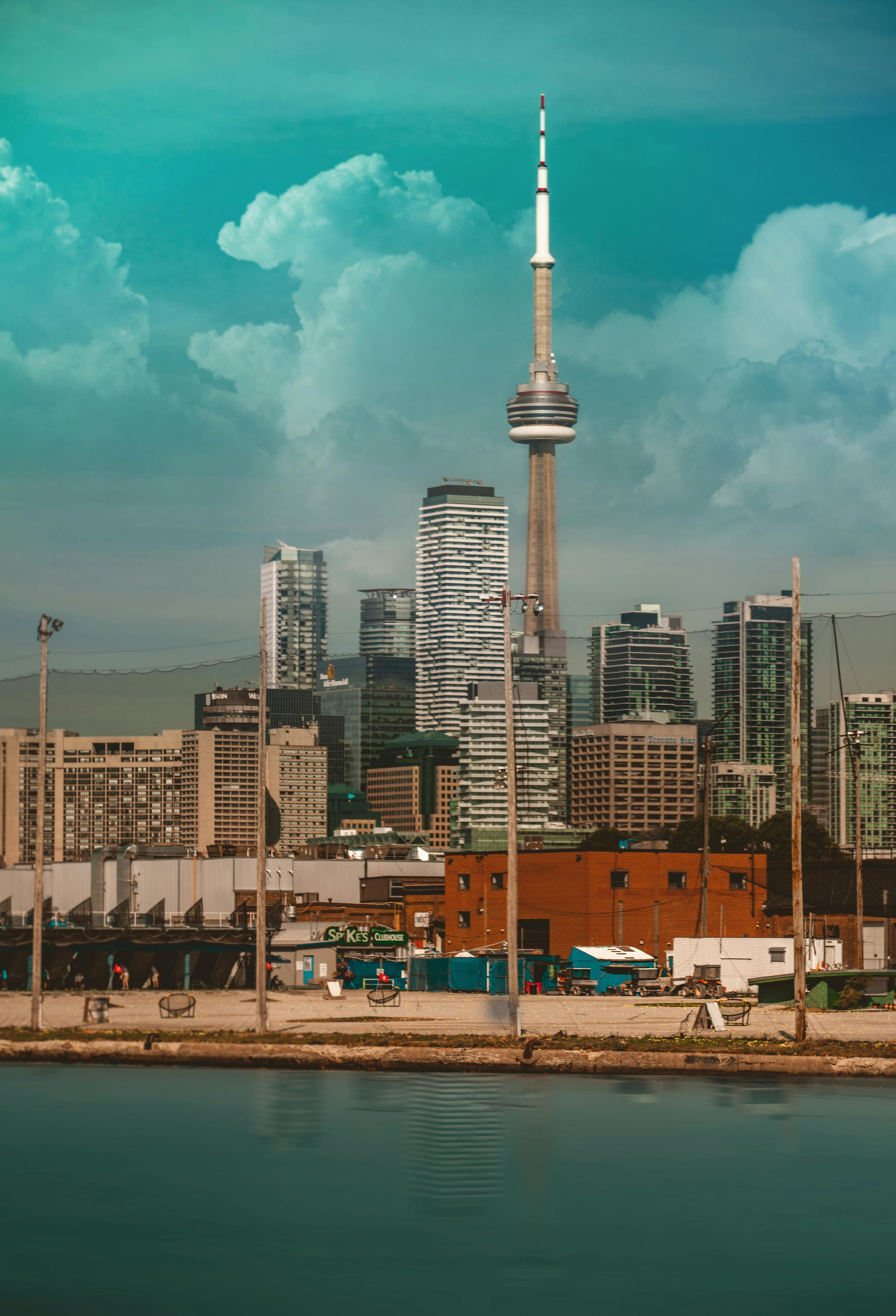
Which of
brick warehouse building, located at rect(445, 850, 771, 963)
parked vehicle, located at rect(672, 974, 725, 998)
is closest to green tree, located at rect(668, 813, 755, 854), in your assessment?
brick warehouse building, located at rect(445, 850, 771, 963)

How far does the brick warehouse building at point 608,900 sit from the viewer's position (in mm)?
90625

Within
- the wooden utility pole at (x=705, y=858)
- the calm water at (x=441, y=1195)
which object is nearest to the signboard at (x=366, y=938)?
A: the wooden utility pole at (x=705, y=858)

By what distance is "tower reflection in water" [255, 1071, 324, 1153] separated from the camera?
32531 millimetres

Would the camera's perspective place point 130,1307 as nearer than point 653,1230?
Yes

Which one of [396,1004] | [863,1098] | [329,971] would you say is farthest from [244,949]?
[863,1098]

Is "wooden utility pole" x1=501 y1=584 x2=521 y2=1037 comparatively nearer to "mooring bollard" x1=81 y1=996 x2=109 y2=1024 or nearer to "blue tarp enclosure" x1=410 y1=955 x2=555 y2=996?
"mooring bollard" x1=81 y1=996 x2=109 y2=1024

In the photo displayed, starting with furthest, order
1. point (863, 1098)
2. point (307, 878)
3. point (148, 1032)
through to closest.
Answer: point (307, 878) < point (148, 1032) < point (863, 1098)

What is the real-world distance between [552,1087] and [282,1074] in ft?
23.7

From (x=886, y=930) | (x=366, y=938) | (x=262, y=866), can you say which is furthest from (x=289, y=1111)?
(x=886, y=930)

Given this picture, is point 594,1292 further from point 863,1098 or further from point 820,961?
point 820,961

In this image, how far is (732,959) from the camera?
75.1 meters

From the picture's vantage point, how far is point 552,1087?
38.2 metres

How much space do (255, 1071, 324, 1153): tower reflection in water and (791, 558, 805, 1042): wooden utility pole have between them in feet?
43.8

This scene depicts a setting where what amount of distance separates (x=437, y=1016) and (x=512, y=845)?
38.0 feet
